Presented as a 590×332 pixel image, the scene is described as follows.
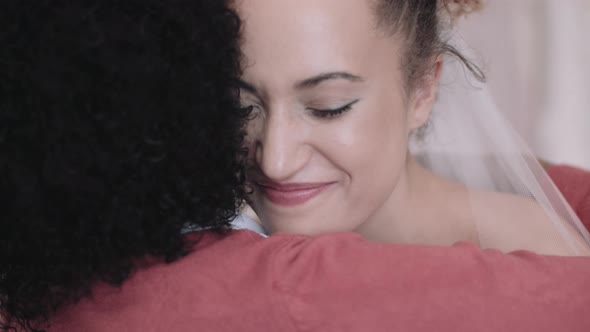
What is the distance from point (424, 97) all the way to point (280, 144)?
364mm

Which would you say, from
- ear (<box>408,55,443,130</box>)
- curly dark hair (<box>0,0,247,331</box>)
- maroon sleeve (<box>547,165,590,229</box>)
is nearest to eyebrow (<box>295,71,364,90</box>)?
curly dark hair (<box>0,0,247,331</box>)

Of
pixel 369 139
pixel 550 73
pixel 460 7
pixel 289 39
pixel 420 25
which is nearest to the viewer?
pixel 289 39

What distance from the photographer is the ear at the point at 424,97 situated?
1405mm

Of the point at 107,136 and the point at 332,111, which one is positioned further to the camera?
the point at 332,111

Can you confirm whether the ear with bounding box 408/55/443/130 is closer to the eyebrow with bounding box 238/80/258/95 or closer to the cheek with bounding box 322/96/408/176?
the cheek with bounding box 322/96/408/176

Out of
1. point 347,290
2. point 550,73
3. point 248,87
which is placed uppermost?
point 550,73

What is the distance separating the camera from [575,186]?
178cm

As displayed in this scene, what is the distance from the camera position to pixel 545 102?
2.65m

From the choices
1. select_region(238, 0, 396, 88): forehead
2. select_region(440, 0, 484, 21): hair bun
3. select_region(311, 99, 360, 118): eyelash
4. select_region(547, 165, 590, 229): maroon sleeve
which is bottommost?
select_region(547, 165, 590, 229): maroon sleeve

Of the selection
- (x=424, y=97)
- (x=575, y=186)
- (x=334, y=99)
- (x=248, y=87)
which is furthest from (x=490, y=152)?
(x=248, y=87)

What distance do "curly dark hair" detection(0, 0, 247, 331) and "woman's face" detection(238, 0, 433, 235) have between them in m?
0.07

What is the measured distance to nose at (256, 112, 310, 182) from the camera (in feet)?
3.90

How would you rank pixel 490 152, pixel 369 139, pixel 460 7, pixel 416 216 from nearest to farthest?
pixel 369 139
pixel 460 7
pixel 416 216
pixel 490 152

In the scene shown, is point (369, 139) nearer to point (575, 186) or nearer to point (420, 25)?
point (420, 25)
